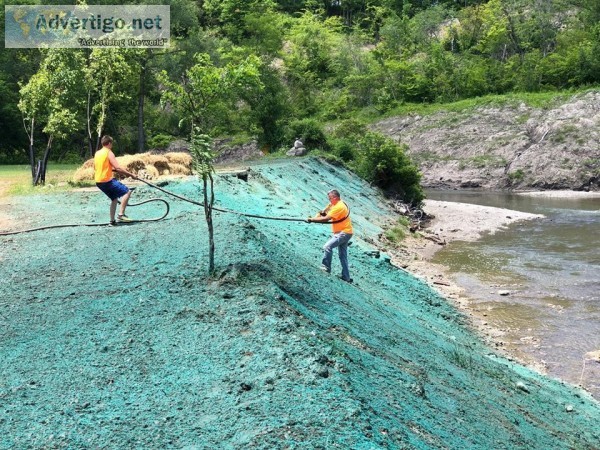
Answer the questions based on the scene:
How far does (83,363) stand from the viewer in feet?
25.1

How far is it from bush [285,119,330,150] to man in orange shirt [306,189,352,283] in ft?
82.2

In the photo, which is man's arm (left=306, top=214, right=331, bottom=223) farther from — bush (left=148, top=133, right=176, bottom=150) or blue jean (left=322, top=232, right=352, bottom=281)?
bush (left=148, top=133, right=176, bottom=150)

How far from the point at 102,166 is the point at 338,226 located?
5.07 metres

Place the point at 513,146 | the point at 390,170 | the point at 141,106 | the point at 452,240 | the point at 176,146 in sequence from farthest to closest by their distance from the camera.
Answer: the point at 176,146
the point at 513,146
the point at 141,106
the point at 390,170
the point at 452,240

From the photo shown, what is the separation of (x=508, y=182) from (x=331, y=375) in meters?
41.6

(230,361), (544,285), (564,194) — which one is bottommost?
(564,194)

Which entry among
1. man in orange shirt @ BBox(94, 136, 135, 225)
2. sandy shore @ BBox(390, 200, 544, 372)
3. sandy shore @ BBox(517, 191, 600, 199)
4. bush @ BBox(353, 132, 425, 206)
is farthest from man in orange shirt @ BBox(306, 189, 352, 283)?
sandy shore @ BBox(517, 191, 600, 199)

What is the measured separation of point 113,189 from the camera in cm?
1398

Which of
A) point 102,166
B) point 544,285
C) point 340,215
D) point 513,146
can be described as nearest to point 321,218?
point 340,215

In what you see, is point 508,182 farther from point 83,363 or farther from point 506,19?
point 83,363

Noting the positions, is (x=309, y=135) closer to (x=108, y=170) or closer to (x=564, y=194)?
(x=564, y=194)

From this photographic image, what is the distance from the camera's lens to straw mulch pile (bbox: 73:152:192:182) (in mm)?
23547

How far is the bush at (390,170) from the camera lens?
33062 millimetres

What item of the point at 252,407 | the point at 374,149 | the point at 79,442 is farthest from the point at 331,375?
the point at 374,149
